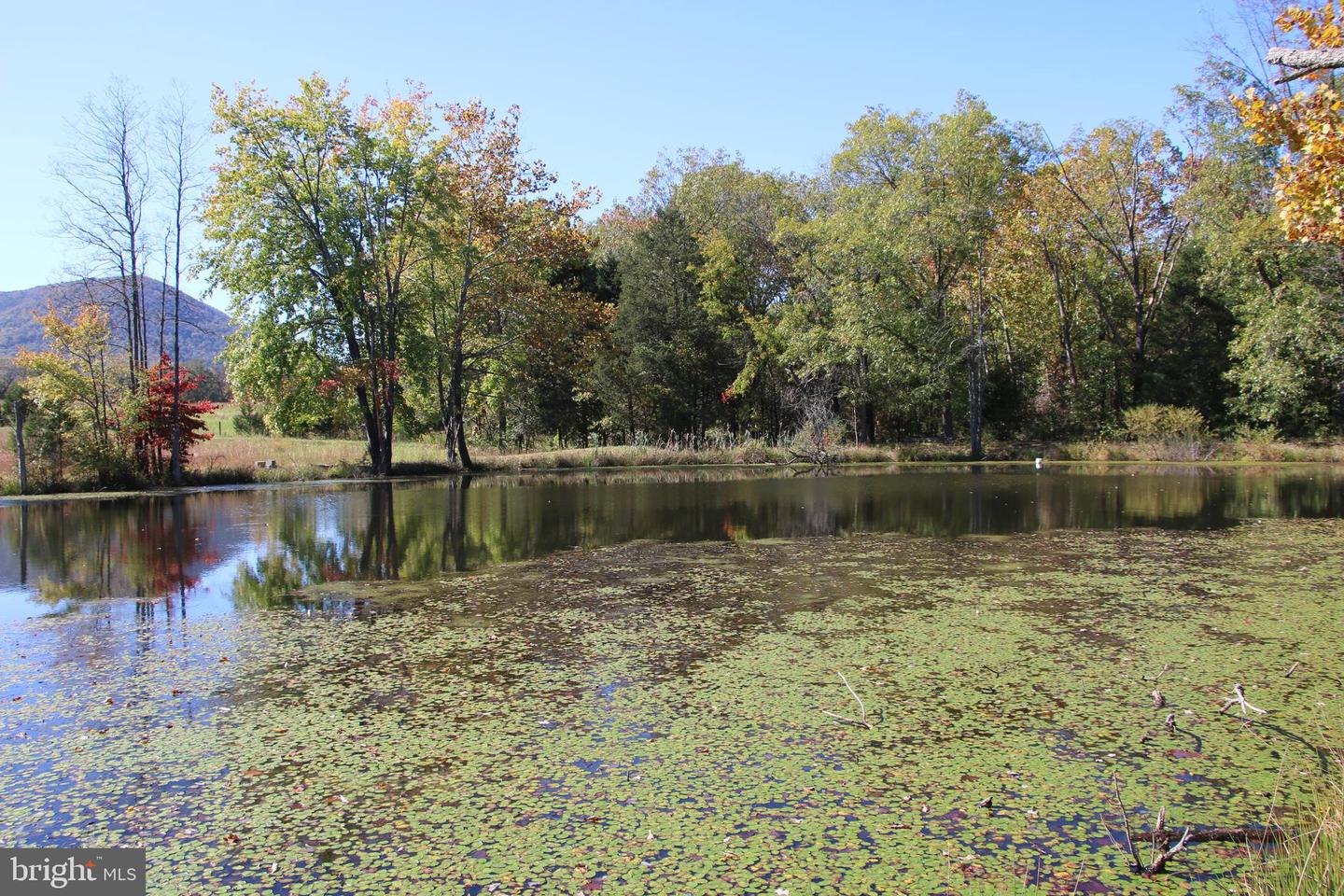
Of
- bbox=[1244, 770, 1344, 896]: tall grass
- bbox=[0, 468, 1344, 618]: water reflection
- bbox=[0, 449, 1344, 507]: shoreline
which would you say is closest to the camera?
bbox=[1244, 770, 1344, 896]: tall grass

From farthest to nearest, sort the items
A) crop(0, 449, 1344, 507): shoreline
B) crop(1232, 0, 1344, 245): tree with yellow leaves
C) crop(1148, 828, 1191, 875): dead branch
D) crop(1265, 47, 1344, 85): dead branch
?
1. crop(0, 449, 1344, 507): shoreline
2. crop(1232, 0, 1344, 245): tree with yellow leaves
3. crop(1265, 47, 1344, 85): dead branch
4. crop(1148, 828, 1191, 875): dead branch

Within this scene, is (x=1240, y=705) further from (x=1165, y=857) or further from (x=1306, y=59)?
(x=1306, y=59)

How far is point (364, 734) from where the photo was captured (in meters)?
4.57

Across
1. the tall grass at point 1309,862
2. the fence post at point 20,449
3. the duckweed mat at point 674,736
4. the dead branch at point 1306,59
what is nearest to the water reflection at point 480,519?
the duckweed mat at point 674,736

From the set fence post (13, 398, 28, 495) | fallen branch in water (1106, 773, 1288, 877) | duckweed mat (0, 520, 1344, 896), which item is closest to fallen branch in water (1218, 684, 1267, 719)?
duckweed mat (0, 520, 1344, 896)

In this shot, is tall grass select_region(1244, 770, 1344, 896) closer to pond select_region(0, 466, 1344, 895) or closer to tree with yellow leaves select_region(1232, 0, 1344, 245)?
pond select_region(0, 466, 1344, 895)

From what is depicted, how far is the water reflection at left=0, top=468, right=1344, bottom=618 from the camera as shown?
9398 millimetres

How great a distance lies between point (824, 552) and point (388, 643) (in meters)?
5.40

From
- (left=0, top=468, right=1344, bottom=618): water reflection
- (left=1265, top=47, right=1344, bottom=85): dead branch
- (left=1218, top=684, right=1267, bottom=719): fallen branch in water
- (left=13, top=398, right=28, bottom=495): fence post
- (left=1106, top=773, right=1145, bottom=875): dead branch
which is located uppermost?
(left=1265, top=47, right=1344, bottom=85): dead branch

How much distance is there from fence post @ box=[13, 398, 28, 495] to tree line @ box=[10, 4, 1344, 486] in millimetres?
3067

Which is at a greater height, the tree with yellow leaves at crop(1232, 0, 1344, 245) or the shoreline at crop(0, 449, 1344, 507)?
the tree with yellow leaves at crop(1232, 0, 1344, 245)

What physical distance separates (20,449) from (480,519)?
36.2ft

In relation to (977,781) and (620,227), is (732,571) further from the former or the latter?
(620,227)

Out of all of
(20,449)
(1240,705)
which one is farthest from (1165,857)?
(20,449)
